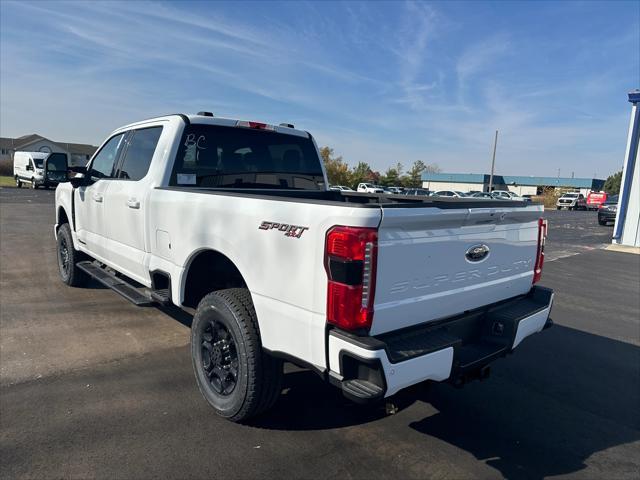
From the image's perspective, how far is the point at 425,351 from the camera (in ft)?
7.76

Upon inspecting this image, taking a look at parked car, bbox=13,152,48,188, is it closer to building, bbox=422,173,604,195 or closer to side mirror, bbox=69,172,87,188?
side mirror, bbox=69,172,87,188

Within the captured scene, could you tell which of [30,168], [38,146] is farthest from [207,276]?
[38,146]

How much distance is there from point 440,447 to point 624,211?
1752 centimetres

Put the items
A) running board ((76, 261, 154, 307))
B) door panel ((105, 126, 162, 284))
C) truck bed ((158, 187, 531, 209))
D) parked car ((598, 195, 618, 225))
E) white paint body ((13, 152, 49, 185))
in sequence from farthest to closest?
1. white paint body ((13, 152, 49, 185))
2. parked car ((598, 195, 618, 225))
3. door panel ((105, 126, 162, 284))
4. running board ((76, 261, 154, 307))
5. truck bed ((158, 187, 531, 209))

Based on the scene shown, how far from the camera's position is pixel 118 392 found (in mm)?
3479

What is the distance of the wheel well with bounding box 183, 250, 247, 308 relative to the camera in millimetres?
3377

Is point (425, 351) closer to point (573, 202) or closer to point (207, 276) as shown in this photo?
point (207, 276)

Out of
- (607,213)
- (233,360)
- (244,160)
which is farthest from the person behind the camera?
(607,213)

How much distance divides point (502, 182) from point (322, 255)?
10285cm

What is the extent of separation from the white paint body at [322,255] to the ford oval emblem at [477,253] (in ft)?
0.13

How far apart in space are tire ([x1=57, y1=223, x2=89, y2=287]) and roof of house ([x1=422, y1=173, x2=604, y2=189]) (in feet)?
295

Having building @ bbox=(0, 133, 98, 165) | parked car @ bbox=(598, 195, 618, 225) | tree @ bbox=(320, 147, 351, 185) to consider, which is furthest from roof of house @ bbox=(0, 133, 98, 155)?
parked car @ bbox=(598, 195, 618, 225)

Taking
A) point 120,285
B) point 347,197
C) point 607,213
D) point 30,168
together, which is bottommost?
point 607,213

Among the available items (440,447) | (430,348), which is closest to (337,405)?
(440,447)
